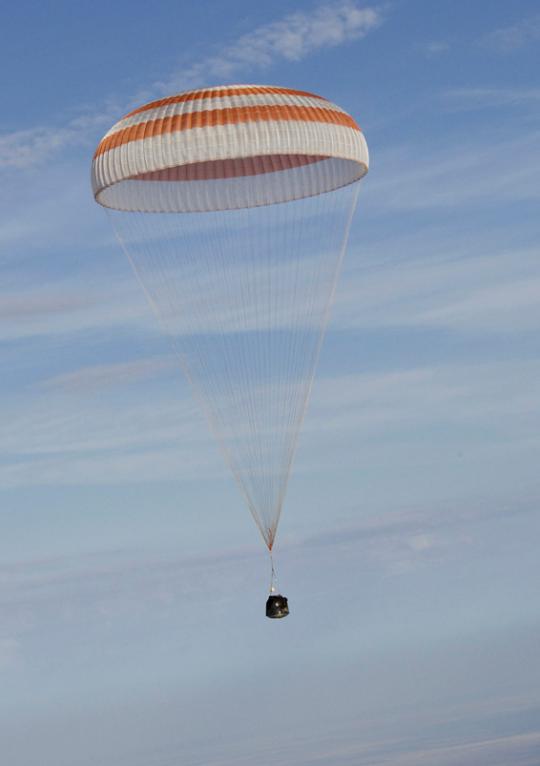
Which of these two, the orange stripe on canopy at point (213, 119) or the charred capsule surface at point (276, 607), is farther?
the charred capsule surface at point (276, 607)

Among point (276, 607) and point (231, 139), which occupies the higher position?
point (231, 139)

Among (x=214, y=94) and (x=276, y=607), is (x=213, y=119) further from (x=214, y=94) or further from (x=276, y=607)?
(x=276, y=607)

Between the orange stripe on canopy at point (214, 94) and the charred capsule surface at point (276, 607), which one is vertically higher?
the orange stripe on canopy at point (214, 94)

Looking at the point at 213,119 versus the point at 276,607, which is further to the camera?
the point at 276,607

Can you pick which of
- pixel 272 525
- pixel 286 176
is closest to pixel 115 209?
pixel 286 176

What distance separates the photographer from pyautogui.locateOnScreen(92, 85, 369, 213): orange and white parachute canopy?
47875mm

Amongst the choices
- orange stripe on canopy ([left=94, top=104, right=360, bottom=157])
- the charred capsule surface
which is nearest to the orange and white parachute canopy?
orange stripe on canopy ([left=94, top=104, right=360, bottom=157])

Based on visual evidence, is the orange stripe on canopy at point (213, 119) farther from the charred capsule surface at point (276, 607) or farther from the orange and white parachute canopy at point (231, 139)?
the charred capsule surface at point (276, 607)

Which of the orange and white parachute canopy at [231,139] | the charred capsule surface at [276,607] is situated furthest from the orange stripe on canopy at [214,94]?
the charred capsule surface at [276,607]

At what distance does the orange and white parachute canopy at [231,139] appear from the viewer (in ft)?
157

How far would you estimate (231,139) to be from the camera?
47875 mm

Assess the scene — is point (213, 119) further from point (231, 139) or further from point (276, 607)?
point (276, 607)

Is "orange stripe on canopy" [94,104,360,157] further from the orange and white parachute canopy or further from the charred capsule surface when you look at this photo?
the charred capsule surface

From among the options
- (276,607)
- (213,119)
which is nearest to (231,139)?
(213,119)
